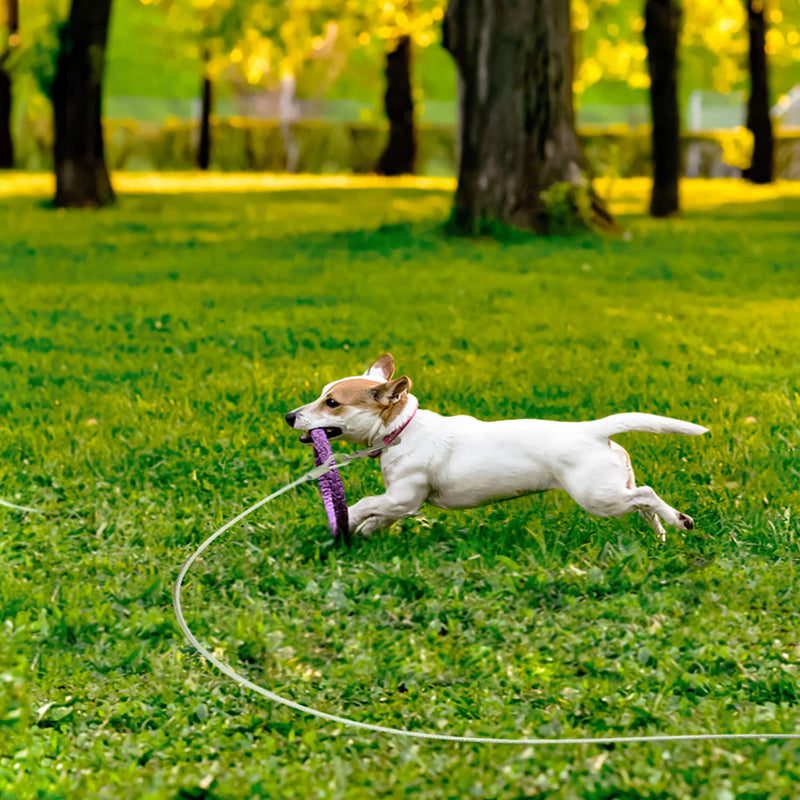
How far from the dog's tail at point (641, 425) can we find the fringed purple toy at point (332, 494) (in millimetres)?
883

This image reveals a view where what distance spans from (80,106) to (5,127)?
13.1m

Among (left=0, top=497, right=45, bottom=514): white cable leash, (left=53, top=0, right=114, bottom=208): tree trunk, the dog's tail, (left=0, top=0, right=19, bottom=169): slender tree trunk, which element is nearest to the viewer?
the dog's tail

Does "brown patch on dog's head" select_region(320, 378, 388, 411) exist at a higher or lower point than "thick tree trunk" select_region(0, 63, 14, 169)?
lower

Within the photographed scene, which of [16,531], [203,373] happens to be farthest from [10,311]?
[16,531]

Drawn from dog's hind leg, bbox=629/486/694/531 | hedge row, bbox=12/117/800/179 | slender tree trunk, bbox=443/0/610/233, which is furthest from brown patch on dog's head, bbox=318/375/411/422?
hedge row, bbox=12/117/800/179

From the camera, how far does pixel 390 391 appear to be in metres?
4.02

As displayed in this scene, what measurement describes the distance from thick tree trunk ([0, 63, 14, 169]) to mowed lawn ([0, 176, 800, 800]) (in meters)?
21.8

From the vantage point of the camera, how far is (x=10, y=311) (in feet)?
29.2

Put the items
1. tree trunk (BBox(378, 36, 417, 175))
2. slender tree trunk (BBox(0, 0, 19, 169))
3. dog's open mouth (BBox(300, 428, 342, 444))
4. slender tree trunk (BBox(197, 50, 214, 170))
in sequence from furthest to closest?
slender tree trunk (BBox(197, 50, 214, 170)) → tree trunk (BBox(378, 36, 417, 175)) → slender tree trunk (BBox(0, 0, 19, 169)) → dog's open mouth (BBox(300, 428, 342, 444))

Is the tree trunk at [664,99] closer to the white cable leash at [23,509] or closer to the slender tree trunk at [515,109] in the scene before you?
the slender tree trunk at [515,109]

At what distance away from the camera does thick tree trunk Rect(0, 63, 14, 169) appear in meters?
28.2

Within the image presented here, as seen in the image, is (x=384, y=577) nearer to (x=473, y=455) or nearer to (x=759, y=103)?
(x=473, y=455)

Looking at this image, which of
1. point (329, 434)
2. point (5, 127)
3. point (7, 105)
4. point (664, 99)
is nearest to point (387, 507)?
point (329, 434)

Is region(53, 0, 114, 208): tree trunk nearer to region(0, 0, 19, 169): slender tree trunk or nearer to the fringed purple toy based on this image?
region(0, 0, 19, 169): slender tree trunk
